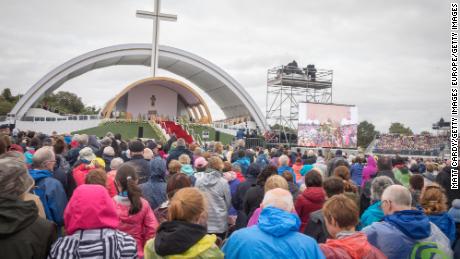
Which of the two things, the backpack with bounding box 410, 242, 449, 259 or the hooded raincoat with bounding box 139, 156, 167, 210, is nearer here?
the backpack with bounding box 410, 242, 449, 259

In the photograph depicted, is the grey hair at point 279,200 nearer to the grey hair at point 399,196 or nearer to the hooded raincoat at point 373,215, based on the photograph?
the grey hair at point 399,196

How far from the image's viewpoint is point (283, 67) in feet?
124

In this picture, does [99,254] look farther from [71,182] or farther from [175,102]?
[175,102]

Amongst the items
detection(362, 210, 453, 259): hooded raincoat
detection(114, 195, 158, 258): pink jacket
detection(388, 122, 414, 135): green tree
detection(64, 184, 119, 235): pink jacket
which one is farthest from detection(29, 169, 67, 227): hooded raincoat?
detection(388, 122, 414, 135): green tree

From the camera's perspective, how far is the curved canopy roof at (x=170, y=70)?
113ft

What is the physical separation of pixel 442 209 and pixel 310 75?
3608 cm

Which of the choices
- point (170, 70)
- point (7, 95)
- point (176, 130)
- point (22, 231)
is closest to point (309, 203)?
point (22, 231)

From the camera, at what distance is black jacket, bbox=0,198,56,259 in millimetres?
2887

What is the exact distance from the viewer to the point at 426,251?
12.6 ft

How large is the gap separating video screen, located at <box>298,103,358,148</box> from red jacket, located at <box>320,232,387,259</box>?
94.3 ft

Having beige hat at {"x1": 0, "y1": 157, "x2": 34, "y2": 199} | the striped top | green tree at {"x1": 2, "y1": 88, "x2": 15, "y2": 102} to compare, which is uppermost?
green tree at {"x1": 2, "y1": 88, "x2": 15, "y2": 102}

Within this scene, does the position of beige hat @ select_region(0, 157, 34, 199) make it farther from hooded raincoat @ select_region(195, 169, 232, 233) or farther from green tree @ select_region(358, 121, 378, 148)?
green tree @ select_region(358, 121, 378, 148)

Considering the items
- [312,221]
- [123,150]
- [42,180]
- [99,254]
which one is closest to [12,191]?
[99,254]

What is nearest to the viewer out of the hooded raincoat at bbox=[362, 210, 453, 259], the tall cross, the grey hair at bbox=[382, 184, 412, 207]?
the hooded raincoat at bbox=[362, 210, 453, 259]
